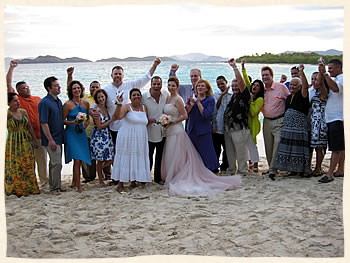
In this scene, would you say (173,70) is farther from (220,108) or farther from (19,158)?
(19,158)

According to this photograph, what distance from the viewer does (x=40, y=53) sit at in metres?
5.67

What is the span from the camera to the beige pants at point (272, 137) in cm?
666

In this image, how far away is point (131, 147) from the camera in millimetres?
6066

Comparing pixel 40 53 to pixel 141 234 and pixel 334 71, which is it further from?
pixel 334 71

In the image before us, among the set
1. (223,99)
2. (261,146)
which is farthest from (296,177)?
(261,146)

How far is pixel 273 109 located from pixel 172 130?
5.58ft

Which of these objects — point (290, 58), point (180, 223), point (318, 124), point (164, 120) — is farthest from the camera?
point (290, 58)

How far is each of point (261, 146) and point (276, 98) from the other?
11.2 ft

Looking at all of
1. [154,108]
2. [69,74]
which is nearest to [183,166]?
[154,108]

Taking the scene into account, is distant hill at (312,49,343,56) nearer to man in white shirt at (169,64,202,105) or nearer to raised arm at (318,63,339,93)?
raised arm at (318,63,339,93)

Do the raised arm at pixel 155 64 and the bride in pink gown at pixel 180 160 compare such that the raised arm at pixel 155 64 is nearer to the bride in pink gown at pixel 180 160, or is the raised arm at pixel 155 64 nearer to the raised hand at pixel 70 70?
the bride in pink gown at pixel 180 160

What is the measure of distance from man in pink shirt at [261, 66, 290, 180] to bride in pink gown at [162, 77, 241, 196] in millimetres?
908

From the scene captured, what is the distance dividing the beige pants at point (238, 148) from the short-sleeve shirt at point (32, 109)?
10.0 feet

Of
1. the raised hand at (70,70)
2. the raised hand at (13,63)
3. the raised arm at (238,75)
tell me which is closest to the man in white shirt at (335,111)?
the raised arm at (238,75)
